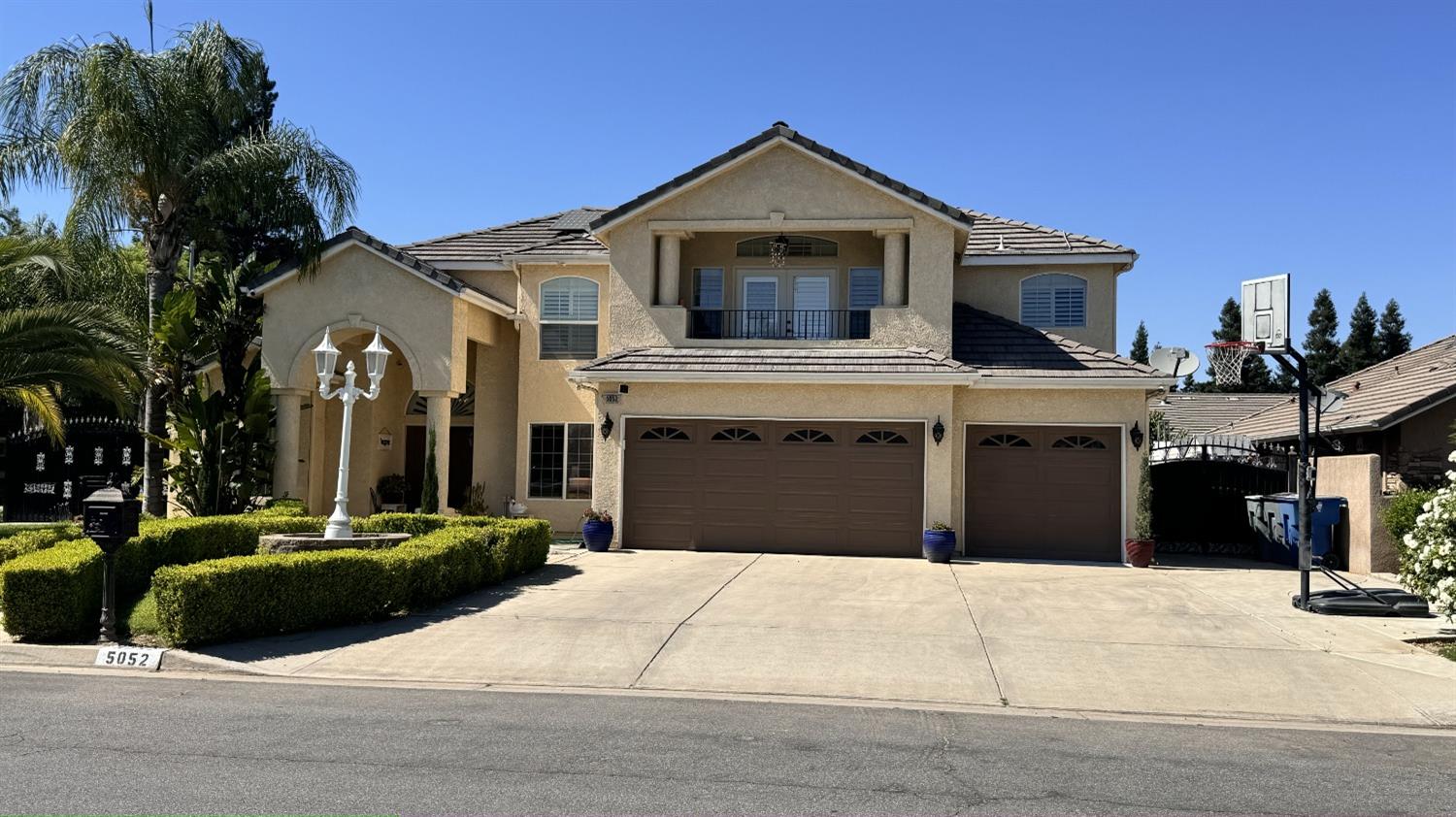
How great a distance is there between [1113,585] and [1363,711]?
6682 millimetres

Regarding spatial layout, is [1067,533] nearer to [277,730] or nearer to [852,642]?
[852,642]

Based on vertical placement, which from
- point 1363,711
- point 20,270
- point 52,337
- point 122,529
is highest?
point 20,270

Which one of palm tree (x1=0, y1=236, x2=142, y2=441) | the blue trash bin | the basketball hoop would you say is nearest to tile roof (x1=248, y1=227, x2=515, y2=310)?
palm tree (x1=0, y1=236, x2=142, y2=441)

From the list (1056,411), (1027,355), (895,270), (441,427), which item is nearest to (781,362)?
(895,270)

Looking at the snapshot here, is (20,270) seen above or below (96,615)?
above

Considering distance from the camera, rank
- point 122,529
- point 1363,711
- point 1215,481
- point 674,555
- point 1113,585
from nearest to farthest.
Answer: point 1363,711 < point 122,529 < point 1113,585 < point 674,555 < point 1215,481

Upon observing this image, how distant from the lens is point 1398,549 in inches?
619

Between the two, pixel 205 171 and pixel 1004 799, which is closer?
pixel 1004 799

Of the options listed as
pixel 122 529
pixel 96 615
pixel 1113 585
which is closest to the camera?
pixel 122 529

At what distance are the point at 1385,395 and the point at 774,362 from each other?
1203 centimetres

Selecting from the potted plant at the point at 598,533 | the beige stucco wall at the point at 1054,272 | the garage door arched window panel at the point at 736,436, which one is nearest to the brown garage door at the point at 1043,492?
the beige stucco wall at the point at 1054,272

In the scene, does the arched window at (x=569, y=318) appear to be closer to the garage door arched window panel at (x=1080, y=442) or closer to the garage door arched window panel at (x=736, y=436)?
the garage door arched window panel at (x=736, y=436)

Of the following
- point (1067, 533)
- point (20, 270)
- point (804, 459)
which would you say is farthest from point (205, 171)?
point (1067, 533)

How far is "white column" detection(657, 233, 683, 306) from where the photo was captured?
19.5 metres
